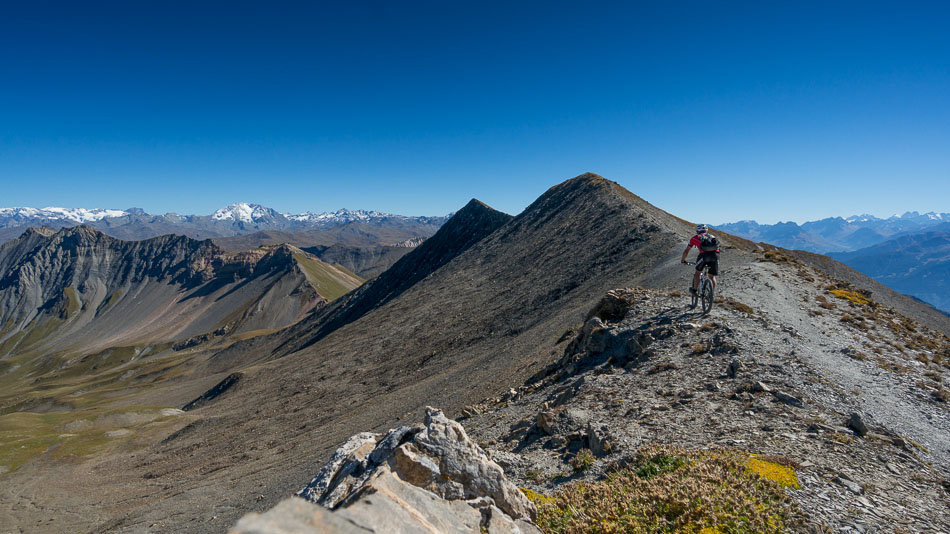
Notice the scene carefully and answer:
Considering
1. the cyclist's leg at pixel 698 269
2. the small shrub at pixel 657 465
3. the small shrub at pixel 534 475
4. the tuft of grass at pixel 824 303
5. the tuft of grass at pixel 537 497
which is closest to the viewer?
the small shrub at pixel 657 465

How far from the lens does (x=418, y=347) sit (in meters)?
52.0

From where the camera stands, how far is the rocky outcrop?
4762 mm

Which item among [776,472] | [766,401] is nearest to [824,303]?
[766,401]

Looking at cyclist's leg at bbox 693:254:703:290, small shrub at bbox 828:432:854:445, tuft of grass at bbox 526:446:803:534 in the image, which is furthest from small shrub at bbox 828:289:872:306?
tuft of grass at bbox 526:446:803:534

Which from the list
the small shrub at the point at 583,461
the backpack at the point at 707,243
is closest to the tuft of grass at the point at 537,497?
the small shrub at the point at 583,461

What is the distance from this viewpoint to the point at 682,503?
21.3 ft

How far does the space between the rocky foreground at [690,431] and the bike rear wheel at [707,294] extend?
2.07ft

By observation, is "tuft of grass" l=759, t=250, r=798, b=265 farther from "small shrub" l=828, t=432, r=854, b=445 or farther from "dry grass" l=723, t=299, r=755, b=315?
"small shrub" l=828, t=432, r=854, b=445

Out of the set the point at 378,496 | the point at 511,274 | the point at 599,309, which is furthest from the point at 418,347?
the point at 378,496

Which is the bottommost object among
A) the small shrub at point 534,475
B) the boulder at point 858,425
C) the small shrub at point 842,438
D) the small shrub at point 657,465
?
the small shrub at point 534,475

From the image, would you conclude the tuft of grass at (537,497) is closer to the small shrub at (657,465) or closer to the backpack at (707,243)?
the small shrub at (657,465)

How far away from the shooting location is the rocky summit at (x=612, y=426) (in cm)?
666

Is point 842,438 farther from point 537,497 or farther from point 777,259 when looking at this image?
point 777,259

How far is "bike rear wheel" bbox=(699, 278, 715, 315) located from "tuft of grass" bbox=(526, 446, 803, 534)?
35.1 feet
